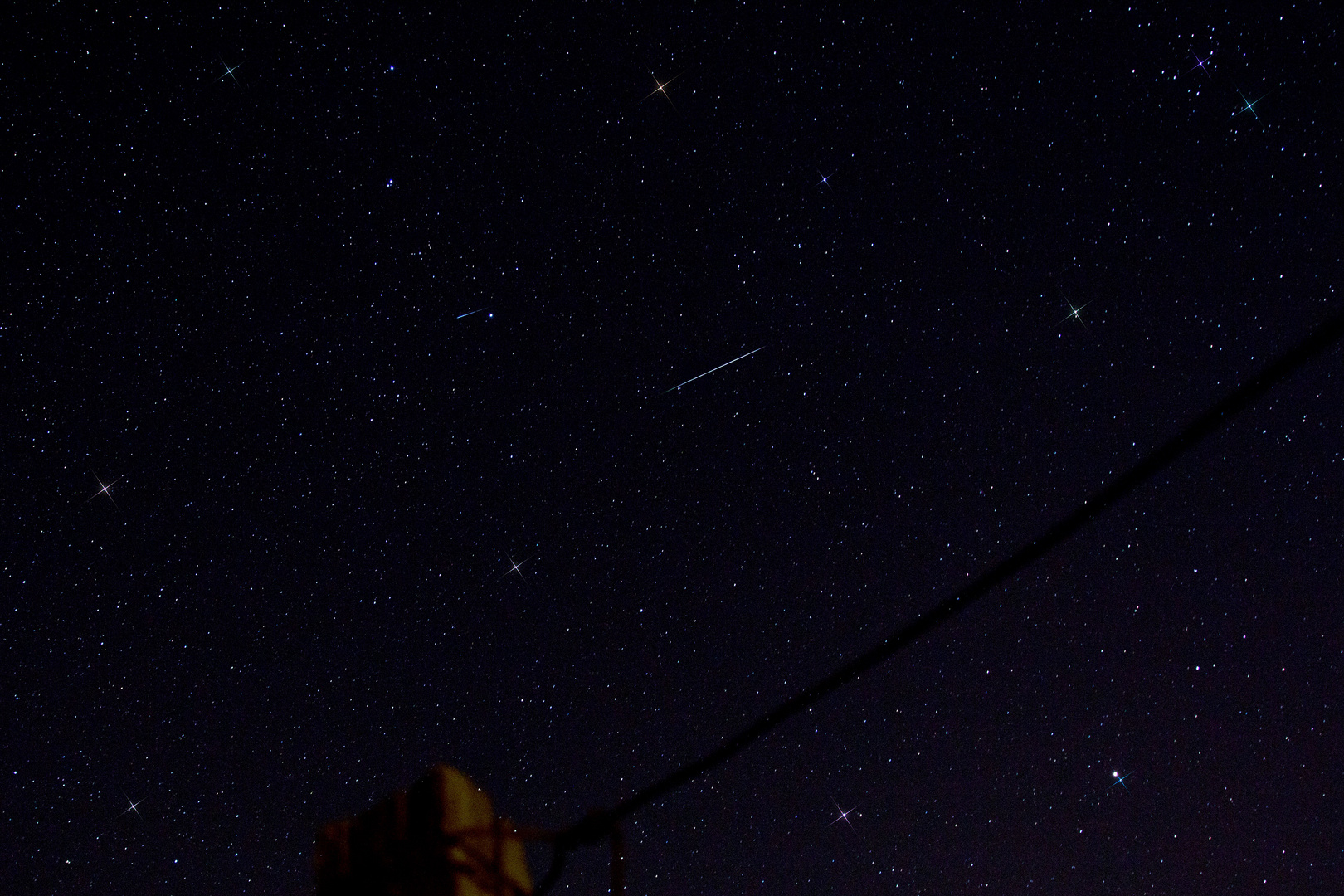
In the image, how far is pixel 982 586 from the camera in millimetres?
1938

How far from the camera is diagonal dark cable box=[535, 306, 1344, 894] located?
144 centimetres

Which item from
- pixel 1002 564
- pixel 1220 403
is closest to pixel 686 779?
pixel 1002 564

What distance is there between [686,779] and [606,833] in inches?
11.9

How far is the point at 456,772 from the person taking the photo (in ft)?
7.31

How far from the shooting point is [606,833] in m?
2.55

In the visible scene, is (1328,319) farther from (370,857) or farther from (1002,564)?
(370,857)

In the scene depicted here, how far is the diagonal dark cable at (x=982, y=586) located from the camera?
1.44m

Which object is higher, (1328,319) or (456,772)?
(1328,319)

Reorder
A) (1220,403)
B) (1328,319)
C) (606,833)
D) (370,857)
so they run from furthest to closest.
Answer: (606,833) < (370,857) < (1220,403) < (1328,319)

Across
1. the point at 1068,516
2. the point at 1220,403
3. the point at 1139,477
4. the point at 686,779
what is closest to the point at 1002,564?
the point at 1068,516

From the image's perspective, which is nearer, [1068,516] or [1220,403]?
[1220,403]

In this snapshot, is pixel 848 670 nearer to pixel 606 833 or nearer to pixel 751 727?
pixel 751 727

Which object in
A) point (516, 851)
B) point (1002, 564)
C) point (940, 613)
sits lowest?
point (516, 851)

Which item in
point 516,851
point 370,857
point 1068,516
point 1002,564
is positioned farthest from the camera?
point 516,851
